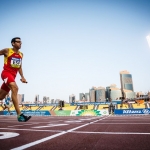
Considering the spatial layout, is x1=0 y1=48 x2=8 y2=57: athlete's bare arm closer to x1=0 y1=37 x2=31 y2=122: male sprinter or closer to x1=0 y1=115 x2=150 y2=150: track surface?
x1=0 y1=37 x2=31 y2=122: male sprinter

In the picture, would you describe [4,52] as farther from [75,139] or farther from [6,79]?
[75,139]

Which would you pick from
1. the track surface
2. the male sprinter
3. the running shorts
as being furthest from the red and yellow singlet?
the track surface

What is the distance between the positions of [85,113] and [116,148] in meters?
25.0

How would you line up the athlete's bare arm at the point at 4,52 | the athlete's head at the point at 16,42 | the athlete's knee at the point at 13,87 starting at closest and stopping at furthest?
the athlete's knee at the point at 13,87, the athlete's bare arm at the point at 4,52, the athlete's head at the point at 16,42

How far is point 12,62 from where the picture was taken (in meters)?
4.10

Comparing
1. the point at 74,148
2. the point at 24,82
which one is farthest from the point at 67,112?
the point at 74,148

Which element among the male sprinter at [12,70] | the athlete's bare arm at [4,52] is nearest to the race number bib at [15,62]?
the male sprinter at [12,70]

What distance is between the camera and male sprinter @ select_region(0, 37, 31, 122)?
12.6ft

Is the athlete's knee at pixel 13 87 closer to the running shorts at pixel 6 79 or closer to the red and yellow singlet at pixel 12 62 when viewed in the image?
the running shorts at pixel 6 79

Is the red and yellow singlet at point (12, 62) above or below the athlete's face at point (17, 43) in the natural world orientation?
below

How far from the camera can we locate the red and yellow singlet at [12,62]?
4.05m

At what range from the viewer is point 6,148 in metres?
1.87

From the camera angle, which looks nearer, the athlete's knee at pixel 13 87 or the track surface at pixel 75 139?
the track surface at pixel 75 139

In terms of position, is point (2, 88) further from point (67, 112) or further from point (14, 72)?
point (67, 112)
